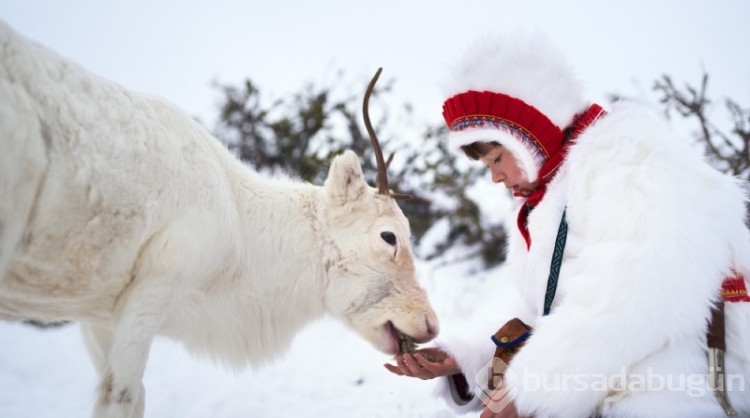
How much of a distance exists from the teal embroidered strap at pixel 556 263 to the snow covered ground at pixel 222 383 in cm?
175

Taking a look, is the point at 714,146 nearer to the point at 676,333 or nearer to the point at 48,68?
the point at 676,333

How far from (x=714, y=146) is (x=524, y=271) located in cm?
601

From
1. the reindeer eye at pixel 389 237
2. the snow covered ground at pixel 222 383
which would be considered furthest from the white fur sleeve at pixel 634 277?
the snow covered ground at pixel 222 383

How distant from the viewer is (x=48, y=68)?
7.29ft

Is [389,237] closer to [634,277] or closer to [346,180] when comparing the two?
[346,180]

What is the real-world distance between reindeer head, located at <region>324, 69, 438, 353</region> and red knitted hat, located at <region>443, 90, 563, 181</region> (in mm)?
1067

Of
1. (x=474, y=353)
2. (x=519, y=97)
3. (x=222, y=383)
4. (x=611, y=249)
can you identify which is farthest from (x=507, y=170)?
(x=222, y=383)

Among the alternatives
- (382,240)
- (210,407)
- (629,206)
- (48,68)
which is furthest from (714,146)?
(48,68)

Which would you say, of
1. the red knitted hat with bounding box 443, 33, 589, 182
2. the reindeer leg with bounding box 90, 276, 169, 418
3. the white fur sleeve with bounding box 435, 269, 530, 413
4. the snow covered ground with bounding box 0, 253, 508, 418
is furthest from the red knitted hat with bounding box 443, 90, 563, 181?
the snow covered ground with bounding box 0, 253, 508, 418

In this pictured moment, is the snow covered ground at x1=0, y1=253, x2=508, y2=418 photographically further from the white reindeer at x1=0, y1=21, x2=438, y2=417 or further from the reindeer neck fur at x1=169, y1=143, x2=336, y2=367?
the white reindeer at x1=0, y1=21, x2=438, y2=417

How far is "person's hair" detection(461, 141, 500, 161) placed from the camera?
7.79 feet

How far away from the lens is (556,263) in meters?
2.14

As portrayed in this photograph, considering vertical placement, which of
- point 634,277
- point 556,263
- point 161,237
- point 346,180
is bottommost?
point 161,237

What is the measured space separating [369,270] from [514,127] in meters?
1.29
